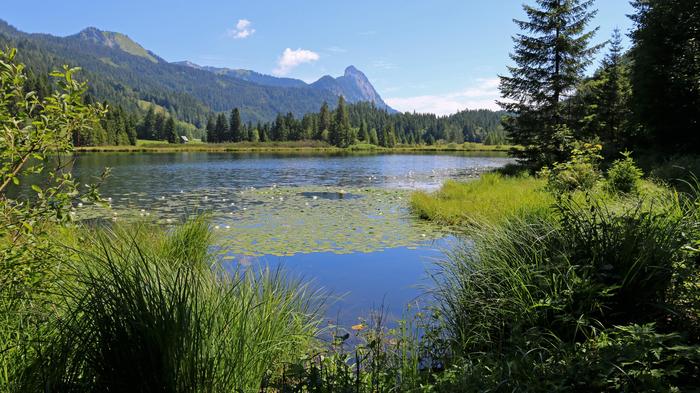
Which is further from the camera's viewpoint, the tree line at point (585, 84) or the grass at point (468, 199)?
the tree line at point (585, 84)

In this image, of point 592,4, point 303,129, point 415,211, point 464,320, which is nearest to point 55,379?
point 464,320

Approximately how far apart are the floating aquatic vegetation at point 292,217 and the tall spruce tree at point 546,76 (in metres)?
9.02

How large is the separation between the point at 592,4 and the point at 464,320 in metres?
25.9

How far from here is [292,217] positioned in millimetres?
14914

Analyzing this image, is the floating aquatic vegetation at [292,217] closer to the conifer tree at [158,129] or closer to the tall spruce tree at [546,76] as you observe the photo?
the tall spruce tree at [546,76]

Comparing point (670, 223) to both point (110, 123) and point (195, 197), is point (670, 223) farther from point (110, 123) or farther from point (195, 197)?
point (110, 123)

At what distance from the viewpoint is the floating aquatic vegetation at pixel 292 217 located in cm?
1109

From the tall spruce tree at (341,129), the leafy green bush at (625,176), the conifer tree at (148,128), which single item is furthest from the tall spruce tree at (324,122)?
the leafy green bush at (625,176)

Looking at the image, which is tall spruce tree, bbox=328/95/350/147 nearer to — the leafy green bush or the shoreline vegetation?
the leafy green bush

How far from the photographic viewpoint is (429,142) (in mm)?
176875

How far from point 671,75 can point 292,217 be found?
20595 mm

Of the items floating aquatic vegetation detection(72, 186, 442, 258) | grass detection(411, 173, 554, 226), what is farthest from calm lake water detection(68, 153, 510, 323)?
grass detection(411, 173, 554, 226)

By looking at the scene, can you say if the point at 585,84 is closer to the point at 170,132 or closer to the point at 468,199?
the point at 468,199

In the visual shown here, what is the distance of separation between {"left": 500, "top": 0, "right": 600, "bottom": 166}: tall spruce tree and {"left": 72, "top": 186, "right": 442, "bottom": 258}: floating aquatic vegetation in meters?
9.02
